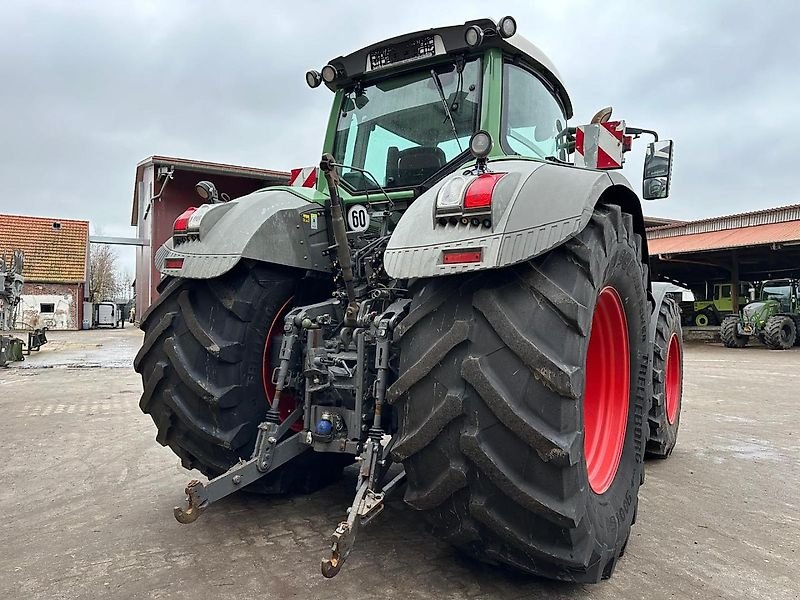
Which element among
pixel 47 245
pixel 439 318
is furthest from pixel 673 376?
pixel 47 245

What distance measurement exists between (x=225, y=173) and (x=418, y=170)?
53.0 ft

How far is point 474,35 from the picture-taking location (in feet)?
9.34

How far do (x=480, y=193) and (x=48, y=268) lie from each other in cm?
3075

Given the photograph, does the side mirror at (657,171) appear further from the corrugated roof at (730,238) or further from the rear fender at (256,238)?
the corrugated roof at (730,238)

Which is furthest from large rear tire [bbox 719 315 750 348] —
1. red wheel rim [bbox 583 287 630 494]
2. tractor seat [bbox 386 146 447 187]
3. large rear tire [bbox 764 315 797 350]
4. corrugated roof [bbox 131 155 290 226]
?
tractor seat [bbox 386 146 447 187]

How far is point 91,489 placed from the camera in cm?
393

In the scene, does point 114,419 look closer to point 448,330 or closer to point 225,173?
point 448,330

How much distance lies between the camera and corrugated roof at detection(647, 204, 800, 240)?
1847 cm

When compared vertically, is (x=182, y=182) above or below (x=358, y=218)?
above

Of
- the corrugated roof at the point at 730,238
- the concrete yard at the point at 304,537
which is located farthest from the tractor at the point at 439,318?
the corrugated roof at the point at 730,238

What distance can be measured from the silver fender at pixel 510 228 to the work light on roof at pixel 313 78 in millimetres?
1686

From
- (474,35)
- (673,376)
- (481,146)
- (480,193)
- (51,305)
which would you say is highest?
(474,35)

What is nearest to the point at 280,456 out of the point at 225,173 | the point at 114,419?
the point at 114,419

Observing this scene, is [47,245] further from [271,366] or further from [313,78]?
[271,366]
